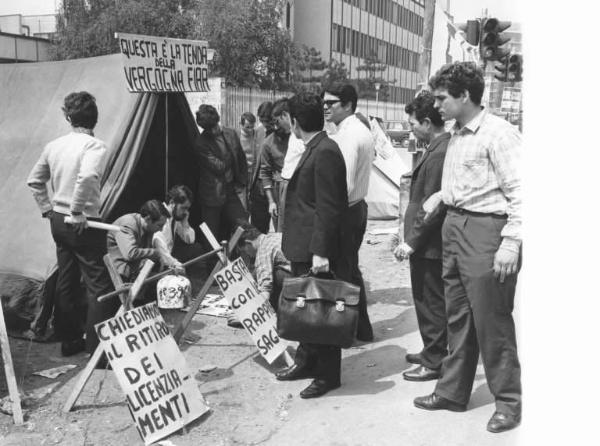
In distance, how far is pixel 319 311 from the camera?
4.33 metres

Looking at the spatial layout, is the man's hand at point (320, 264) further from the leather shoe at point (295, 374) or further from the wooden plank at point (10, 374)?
the wooden plank at point (10, 374)

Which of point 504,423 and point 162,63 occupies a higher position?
point 162,63

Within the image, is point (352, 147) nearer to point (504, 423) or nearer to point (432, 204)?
point (432, 204)

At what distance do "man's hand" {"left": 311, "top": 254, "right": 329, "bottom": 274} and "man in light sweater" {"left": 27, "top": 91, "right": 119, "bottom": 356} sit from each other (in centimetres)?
168

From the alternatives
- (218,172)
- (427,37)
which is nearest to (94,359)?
(218,172)

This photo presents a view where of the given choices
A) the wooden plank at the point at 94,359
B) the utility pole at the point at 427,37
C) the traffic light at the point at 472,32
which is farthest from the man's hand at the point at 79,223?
the utility pole at the point at 427,37

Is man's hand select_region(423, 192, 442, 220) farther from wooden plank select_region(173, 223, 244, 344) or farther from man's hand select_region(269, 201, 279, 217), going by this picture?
man's hand select_region(269, 201, 279, 217)

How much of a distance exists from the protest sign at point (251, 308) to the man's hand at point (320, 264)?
920mm

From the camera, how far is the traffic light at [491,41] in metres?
11.9

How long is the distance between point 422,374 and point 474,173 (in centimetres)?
171

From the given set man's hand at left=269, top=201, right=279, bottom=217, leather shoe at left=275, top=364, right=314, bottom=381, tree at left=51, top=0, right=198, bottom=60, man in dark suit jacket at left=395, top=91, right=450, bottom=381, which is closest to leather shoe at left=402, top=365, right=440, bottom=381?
man in dark suit jacket at left=395, top=91, right=450, bottom=381

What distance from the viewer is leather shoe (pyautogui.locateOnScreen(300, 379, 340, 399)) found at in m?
4.54

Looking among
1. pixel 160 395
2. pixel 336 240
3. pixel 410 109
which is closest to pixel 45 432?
pixel 160 395

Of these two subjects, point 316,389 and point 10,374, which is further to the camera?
point 316,389
